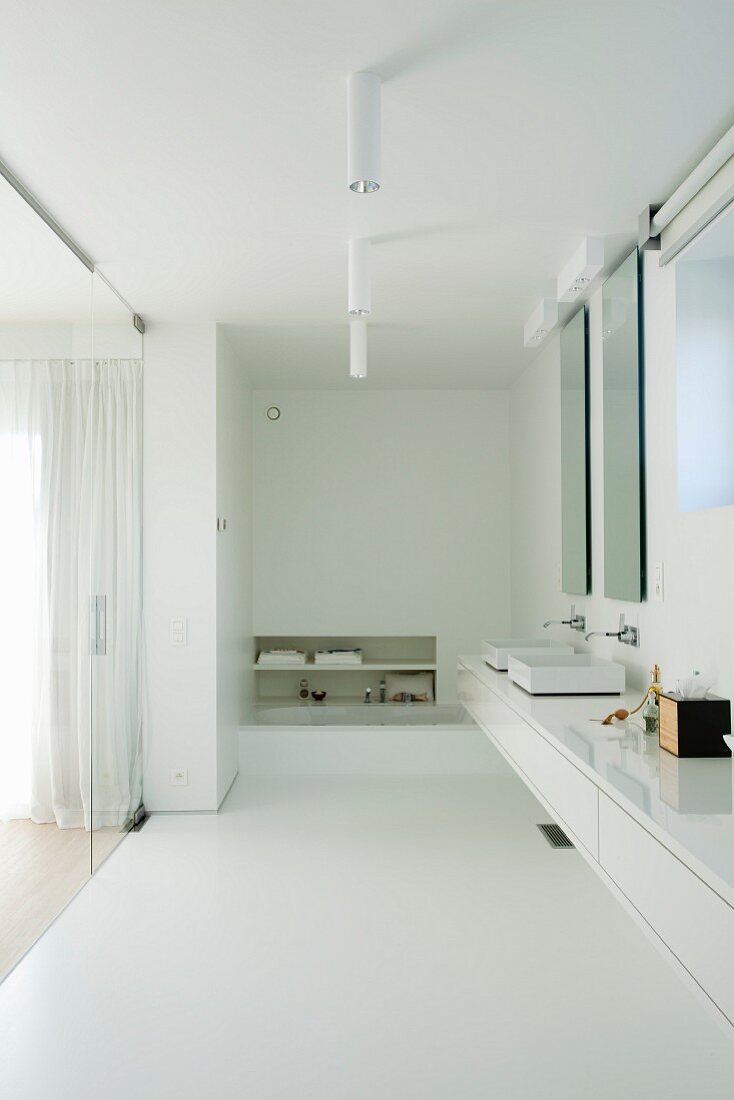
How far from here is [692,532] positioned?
297cm

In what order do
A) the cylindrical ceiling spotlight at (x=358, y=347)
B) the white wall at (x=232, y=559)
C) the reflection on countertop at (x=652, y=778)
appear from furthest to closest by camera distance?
1. the white wall at (x=232, y=559)
2. the cylindrical ceiling spotlight at (x=358, y=347)
3. the reflection on countertop at (x=652, y=778)

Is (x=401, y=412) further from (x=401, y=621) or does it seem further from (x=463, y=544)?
(x=401, y=621)

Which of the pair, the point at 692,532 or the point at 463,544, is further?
the point at 463,544

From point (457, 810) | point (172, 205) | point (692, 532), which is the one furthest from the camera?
point (457, 810)

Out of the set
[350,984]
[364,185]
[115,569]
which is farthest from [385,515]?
[364,185]

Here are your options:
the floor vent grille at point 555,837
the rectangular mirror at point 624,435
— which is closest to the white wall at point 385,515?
the floor vent grille at point 555,837

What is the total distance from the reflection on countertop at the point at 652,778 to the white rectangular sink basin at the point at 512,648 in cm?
93

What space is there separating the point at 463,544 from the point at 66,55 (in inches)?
188

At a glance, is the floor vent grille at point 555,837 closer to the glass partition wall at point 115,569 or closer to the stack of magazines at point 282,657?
the glass partition wall at point 115,569

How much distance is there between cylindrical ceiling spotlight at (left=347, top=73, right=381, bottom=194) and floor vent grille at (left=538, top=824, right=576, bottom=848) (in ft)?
10.2

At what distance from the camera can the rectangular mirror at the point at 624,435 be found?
11.3ft

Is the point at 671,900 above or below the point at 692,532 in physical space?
below

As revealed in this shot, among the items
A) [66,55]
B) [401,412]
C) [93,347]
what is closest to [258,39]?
[66,55]

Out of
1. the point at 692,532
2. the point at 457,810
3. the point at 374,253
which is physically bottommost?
the point at 457,810
